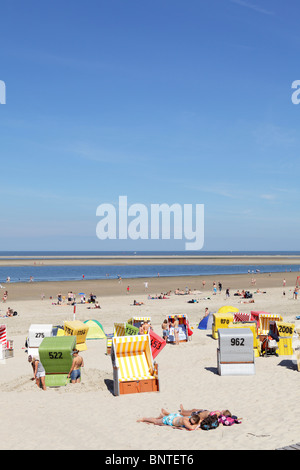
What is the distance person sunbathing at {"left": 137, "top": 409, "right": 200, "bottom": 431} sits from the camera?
10.6m

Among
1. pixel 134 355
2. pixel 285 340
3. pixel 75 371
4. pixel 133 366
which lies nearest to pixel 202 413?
pixel 133 366

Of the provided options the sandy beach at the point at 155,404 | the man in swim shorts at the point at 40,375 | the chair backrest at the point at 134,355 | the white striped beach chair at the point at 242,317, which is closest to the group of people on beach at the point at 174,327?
the sandy beach at the point at 155,404

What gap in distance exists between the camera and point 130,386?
45.7 ft

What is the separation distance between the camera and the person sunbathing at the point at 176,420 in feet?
34.7

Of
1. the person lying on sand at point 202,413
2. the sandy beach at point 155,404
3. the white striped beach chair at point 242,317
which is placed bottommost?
the sandy beach at point 155,404

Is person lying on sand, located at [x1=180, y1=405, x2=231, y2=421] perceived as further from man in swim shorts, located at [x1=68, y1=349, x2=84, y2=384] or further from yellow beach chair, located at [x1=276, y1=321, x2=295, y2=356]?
yellow beach chair, located at [x1=276, y1=321, x2=295, y2=356]

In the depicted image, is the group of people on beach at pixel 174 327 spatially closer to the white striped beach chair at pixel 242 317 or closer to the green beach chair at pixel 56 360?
the white striped beach chair at pixel 242 317

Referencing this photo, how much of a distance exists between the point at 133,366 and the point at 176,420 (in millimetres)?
4032

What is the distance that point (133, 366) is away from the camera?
14.6 meters

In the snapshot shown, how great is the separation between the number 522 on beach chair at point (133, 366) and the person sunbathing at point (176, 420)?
2.67 m

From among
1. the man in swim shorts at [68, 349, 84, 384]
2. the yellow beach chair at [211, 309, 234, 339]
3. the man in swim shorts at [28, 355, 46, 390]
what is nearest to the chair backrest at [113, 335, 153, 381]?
the man in swim shorts at [68, 349, 84, 384]

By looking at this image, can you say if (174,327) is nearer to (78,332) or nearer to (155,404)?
(78,332)
